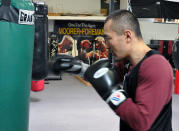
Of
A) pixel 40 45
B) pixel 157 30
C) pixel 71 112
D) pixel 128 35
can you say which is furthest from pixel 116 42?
pixel 157 30

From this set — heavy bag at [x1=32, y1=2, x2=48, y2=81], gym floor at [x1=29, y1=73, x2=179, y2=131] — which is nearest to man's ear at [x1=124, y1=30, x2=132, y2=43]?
heavy bag at [x1=32, y1=2, x2=48, y2=81]

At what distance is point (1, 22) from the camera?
5.00ft

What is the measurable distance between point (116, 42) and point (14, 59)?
837 mm

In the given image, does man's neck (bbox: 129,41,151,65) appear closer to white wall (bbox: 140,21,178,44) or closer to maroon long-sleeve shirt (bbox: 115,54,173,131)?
maroon long-sleeve shirt (bbox: 115,54,173,131)

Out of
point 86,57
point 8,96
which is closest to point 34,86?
point 8,96

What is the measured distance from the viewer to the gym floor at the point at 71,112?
320cm

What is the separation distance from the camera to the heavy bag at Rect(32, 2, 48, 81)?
105 inches

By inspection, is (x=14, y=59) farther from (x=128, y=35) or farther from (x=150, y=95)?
(x=150, y=95)

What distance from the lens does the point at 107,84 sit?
3.62 ft

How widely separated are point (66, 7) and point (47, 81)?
313 centimetres

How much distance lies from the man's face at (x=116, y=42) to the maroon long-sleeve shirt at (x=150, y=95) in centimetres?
15

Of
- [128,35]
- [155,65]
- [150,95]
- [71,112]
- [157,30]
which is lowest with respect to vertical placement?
[71,112]

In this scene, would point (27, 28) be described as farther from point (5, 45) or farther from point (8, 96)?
point (8, 96)

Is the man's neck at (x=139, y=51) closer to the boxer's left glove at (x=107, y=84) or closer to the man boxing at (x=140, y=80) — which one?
the man boxing at (x=140, y=80)
